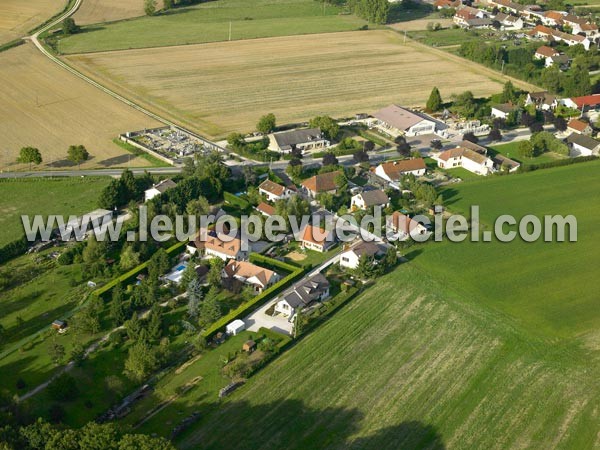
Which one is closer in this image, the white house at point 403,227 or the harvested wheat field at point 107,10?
the white house at point 403,227

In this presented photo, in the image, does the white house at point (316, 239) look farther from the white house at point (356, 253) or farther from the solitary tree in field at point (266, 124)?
the solitary tree in field at point (266, 124)

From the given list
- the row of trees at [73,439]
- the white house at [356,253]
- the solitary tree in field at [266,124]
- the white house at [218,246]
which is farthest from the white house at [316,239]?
the row of trees at [73,439]

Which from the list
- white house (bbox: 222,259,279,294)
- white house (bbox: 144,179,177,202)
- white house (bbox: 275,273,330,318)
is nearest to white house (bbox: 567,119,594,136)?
white house (bbox: 275,273,330,318)

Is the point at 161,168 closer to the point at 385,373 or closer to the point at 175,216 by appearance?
the point at 175,216

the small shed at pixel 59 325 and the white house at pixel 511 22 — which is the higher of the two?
the white house at pixel 511 22

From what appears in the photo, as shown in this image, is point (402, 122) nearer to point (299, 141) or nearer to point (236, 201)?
point (299, 141)

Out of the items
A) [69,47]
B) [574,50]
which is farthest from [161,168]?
[574,50]

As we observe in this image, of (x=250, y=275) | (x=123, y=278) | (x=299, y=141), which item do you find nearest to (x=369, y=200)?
(x=250, y=275)

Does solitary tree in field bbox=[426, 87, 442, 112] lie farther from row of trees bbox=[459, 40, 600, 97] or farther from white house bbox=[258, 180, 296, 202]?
white house bbox=[258, 180, 296, 202]
